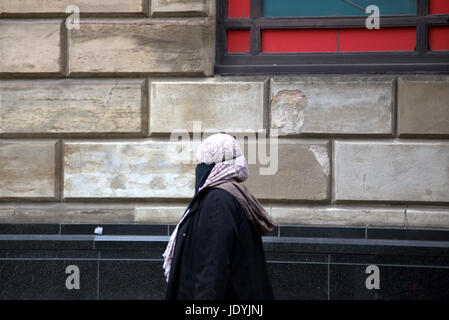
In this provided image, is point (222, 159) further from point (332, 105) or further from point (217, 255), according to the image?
point (332, 105)

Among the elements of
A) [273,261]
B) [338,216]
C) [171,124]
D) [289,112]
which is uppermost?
[289,112]

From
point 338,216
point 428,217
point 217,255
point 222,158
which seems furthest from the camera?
point 338,216

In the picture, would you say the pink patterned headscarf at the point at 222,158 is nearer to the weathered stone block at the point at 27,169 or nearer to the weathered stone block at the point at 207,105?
the weathered stone block at the point at 207,105

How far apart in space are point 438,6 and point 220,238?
4196 millimetres

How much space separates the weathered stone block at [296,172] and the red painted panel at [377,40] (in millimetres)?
1090

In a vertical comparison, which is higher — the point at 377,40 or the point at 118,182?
the point at 377,40

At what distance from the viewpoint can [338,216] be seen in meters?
6.11

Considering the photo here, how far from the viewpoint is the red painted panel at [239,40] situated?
6.54 meters

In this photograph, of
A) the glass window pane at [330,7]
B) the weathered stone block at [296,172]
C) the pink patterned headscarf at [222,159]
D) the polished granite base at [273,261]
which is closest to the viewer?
the pink patterned headscarf at [222,159]

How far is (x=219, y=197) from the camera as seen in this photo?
3484 millimetres

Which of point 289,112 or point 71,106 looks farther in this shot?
point 71,106

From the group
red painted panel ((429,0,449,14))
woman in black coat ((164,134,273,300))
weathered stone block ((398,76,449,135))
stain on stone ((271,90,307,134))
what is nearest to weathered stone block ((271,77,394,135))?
stain on stone ((271,90,307,134))

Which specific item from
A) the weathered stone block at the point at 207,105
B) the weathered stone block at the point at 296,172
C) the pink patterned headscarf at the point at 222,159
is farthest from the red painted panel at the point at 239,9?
the pink patterned headscarf at the point at 222,159

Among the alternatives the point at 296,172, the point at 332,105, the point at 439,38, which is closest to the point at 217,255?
the point at 296,172
